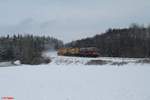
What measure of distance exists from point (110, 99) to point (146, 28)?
4177 inches

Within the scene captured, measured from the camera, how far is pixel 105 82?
1421 cm

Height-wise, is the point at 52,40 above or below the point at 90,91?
above

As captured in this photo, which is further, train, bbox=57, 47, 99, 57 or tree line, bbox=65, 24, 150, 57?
tree line, bbox=65, 24, 150, 57

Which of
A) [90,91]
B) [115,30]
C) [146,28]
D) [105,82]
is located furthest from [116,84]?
[115,30]

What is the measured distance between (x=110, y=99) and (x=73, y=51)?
167 feet

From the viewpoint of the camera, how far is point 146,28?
11225 cm

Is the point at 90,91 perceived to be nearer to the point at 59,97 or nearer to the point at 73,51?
the point at 59,97

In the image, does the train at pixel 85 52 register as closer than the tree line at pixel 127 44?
Yes

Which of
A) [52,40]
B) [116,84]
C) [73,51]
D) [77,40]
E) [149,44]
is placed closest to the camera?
[116,84]

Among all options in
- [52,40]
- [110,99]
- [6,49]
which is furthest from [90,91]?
[52,40]

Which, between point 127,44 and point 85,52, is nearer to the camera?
point 85,52

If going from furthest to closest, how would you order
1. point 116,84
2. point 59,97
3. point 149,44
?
point 149,44 < point 116,84 < point 59,97

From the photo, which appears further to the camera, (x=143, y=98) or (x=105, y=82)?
(x=105, y=82)

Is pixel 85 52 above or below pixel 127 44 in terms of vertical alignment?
below
